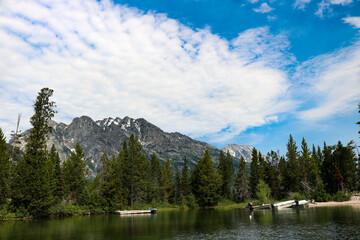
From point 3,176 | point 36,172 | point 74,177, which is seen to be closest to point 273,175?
point 74,177

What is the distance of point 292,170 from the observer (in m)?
95.1

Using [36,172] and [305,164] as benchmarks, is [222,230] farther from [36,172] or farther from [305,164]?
[305,164]

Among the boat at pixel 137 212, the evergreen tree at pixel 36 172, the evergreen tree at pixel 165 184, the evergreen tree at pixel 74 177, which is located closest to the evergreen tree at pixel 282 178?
the evergreen tree at pixel 165 184

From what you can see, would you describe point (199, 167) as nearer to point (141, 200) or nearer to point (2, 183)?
point (141, 200)

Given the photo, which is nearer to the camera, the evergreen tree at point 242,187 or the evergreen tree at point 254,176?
the evergreen tree at point 242,187

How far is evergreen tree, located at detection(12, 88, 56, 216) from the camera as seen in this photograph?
189 ft

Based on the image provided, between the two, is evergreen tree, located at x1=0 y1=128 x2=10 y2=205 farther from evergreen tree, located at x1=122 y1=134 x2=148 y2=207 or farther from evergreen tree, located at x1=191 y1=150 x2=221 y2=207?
evergreen tree, located at x1=191 y1=150 x2=221 y2=207

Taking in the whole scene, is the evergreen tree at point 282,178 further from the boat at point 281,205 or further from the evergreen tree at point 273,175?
→ the boat at point 281,205

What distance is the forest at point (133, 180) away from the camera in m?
59.3

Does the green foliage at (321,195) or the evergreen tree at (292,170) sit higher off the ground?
the evergreen tree at (292,170)

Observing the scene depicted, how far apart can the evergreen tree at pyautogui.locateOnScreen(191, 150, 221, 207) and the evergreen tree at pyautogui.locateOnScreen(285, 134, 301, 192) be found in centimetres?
2501

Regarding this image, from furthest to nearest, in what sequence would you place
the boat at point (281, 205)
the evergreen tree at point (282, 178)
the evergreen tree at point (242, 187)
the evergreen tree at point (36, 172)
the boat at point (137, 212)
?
the evergreen tree at point (242, 187), the evergreen tree at point (282, 178), the boat at point (137, 212), the boat at point (281, 205), the evergreen tree at point (36, 172)

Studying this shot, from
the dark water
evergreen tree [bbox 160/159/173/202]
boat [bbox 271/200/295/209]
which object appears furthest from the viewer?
evergreen tree [bbox 160/159/173/202]

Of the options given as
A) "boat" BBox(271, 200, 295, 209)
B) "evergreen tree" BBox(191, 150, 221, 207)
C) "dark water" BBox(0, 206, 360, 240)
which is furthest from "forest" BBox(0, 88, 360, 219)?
"dark water" BBox(0, 206, 360, 240)
